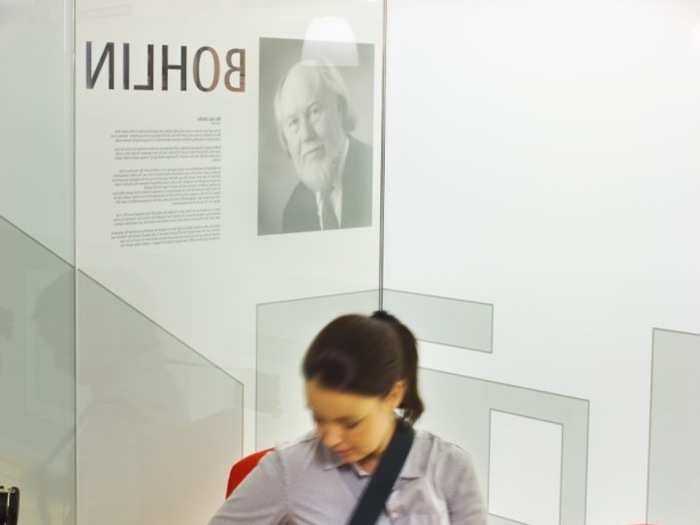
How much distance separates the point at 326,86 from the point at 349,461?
2501 millimetres

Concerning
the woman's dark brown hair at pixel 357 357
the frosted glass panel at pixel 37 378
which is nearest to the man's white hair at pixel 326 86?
the frosted glass panel at pixel 37 378

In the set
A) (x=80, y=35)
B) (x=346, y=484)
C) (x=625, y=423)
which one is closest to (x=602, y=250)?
(x=625, y=423)

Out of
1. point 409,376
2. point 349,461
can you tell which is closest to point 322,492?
point 349,461

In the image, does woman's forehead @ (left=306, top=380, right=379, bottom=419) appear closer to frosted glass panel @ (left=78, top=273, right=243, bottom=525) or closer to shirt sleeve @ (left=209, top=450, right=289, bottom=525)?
shirt sleeve @ (left=209, top=450, right=289, bottom=525)

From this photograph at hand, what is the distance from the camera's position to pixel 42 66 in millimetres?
3373

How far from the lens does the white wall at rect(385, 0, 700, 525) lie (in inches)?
144

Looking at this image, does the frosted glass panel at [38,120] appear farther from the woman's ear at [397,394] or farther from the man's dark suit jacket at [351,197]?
the woman's ear at [397,394]

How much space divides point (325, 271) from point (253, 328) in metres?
0.40

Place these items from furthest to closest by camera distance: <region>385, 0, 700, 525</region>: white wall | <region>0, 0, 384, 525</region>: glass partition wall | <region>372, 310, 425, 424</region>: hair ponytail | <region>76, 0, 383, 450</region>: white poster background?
<region>385, 0, 700, 525</region>: white wall
<region>76, 0, 383, 450</region>: white poster background
<region>0, 0, 384, 525</region>: glass partition wall
<region>372, 310, 425, 424</region>: hair ponytail

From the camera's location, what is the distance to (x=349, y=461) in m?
1.93

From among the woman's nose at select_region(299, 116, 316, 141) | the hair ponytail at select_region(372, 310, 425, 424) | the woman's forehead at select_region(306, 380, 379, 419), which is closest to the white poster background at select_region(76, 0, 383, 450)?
A: the woman's nose at select_region(299, 116, 316, 141)

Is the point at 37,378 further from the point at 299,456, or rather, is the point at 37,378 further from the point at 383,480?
the point at 383,480

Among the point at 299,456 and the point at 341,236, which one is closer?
the point at 299,456

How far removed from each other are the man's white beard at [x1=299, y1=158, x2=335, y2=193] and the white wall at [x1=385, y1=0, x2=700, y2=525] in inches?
11.9
